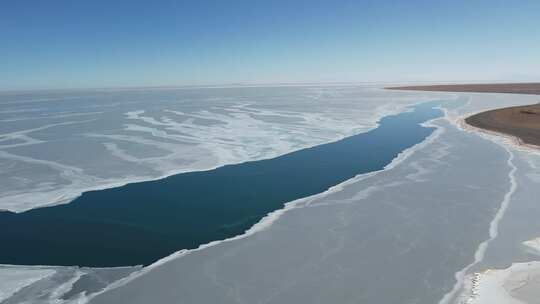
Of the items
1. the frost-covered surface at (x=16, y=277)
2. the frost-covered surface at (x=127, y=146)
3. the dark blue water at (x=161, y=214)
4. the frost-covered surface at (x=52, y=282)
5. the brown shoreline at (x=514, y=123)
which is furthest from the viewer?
the brown shoreline at (x=514, y=123)

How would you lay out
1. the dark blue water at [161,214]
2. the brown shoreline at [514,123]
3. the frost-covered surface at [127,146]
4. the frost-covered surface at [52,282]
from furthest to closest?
the brown shoreline at [514,123]
the frost-covered surface at [127,146]
the dark blue water at [161,214]
the frost-covered surface at [52,282]

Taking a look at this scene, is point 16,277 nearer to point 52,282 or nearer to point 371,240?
point 52,282

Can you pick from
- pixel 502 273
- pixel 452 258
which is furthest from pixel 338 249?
pixel 502 273

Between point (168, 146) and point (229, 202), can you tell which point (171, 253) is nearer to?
point (229, 202)

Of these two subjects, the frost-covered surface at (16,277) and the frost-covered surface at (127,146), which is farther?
the frost-covered surface at (127,146)

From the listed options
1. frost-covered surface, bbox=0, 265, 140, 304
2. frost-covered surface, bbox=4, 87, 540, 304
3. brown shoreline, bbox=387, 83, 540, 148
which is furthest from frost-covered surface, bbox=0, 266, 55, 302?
brown shoreline, bbox=387, 83, 540, 148

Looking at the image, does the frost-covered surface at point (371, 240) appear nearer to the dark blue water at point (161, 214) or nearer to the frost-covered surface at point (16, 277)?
the frost-covered surface at point (16, 277)

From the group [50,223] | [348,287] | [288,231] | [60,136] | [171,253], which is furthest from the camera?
[60,136]

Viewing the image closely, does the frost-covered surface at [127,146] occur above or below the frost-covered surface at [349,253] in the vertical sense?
above

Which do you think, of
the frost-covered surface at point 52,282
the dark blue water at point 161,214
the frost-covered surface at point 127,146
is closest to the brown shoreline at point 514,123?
the frost-covered surface at point 127,146
